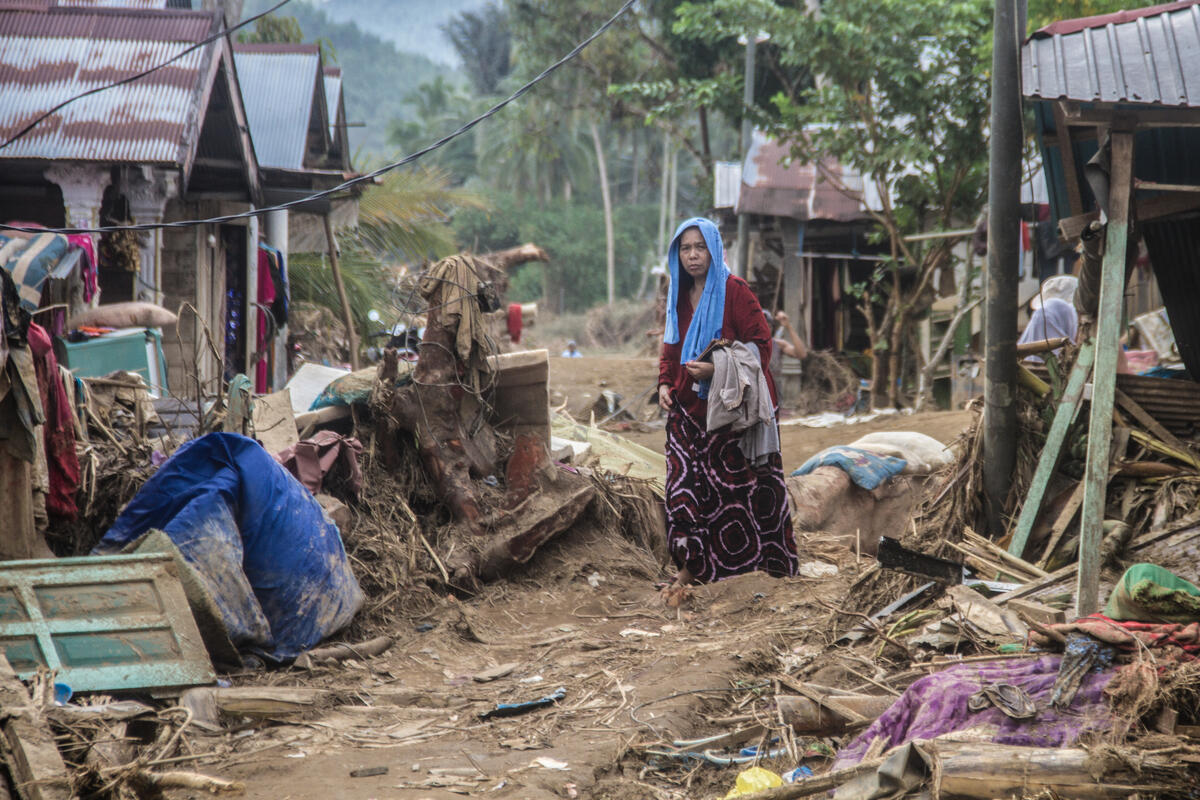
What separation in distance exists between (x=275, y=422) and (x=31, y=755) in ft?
11.4

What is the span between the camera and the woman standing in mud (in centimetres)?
584

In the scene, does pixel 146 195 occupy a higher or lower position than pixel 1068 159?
higher

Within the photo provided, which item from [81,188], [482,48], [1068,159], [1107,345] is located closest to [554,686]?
[1107,345]

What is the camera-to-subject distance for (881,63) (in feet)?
42.9

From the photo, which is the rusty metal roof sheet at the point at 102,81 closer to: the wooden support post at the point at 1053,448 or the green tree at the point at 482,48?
the wooden support post at the point at 1053,448

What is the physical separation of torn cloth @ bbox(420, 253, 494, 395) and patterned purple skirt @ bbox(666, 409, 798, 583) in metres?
1.33

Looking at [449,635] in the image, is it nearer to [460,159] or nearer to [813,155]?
[813,155]

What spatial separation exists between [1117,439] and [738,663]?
2.05 metres

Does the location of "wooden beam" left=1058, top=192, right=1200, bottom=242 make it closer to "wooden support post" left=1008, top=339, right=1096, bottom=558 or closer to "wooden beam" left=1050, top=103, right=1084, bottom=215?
"wooden beam" left=1050, top=103, right=1084, bottom=215

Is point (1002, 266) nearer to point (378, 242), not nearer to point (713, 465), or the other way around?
point (713, 465)

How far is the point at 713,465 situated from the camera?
231 inches

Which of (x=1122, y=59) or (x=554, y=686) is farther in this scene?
(x=554, y=686)

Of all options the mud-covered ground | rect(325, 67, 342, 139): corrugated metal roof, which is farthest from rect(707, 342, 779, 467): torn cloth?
rect(325, 67, 342, 139): corrugated metal roof

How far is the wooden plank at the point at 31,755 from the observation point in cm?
287
